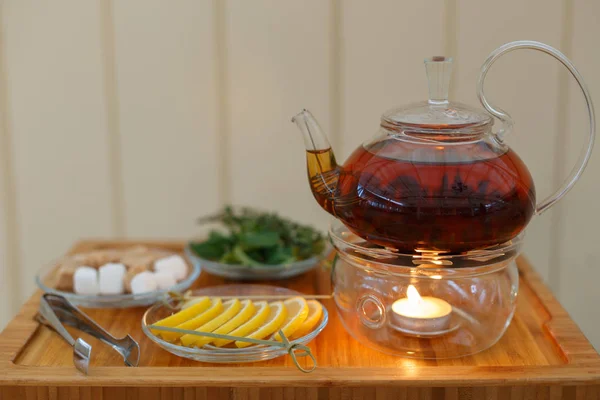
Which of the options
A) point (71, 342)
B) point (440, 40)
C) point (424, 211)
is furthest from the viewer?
point (440, 40)

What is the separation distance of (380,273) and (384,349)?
0.09 m

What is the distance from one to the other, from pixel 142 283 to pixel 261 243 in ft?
0.66

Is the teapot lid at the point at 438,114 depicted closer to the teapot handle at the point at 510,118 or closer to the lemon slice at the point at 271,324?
the teapot handle at the point at 510,118

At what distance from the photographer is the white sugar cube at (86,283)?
1046 mm

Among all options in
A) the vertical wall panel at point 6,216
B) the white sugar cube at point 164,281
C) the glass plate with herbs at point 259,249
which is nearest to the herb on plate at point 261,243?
the glass plate with herbs at point 259,249

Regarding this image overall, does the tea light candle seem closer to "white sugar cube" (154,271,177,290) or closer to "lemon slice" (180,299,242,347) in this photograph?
"lemon slice" (180,299,242,347)

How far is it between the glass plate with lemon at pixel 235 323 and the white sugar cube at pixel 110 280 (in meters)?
0.11

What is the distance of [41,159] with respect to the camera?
1526 millimetres

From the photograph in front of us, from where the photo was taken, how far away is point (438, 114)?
0.84m

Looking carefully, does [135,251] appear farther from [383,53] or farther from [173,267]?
[383,53]

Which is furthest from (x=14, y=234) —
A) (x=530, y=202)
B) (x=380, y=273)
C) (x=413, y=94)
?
(x=530, y=202)

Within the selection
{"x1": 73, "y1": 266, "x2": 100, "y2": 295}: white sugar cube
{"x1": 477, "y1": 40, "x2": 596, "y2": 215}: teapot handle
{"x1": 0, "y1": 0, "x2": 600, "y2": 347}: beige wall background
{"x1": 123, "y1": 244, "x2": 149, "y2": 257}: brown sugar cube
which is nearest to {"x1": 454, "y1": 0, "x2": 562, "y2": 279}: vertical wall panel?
{"x1": 0, "y1": 0, "x2": 600, "y2": 347}: beige wall background

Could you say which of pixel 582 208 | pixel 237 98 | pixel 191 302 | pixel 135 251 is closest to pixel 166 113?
pixel 237 98

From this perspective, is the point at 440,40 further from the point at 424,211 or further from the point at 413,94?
the point at 424,211
